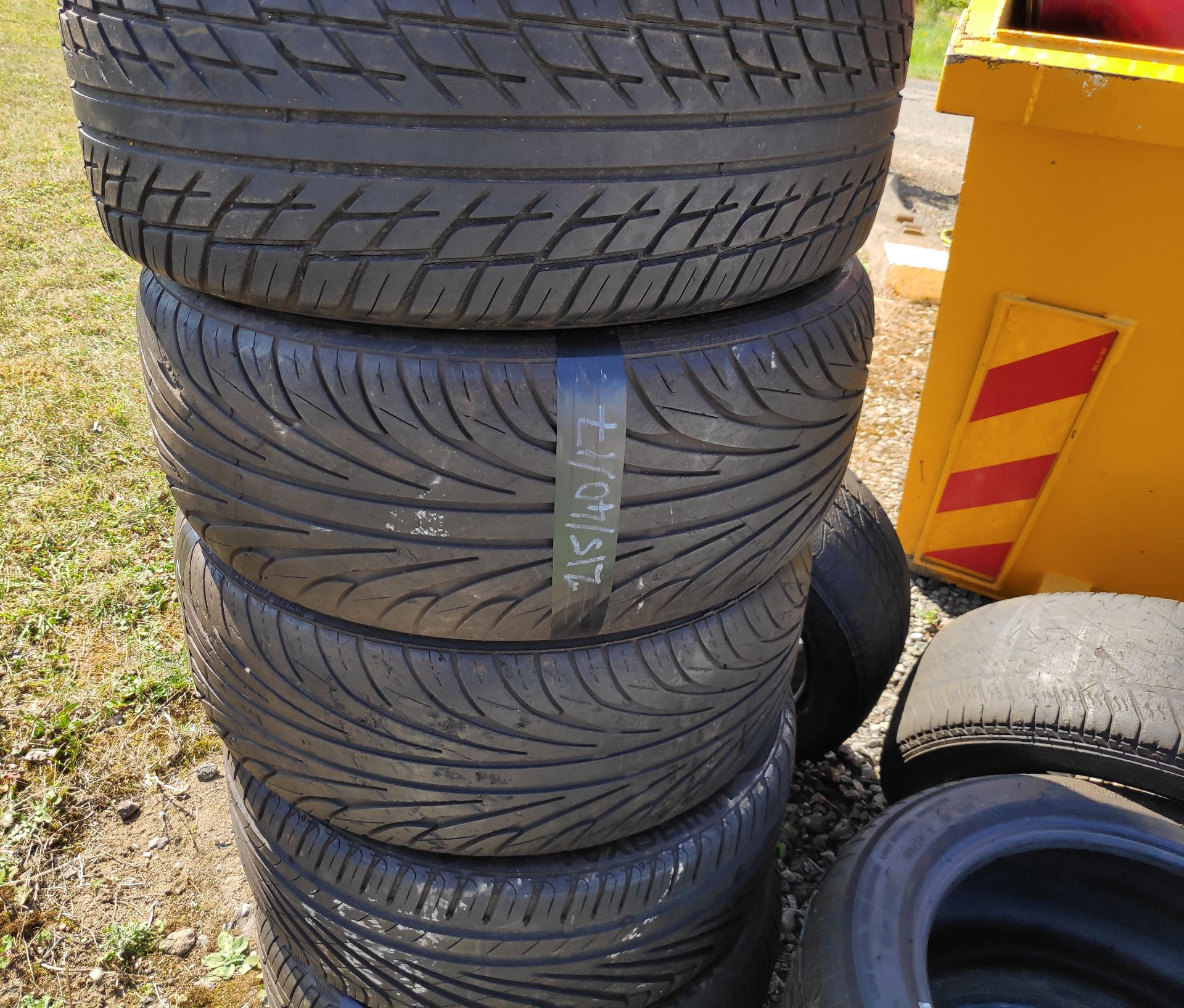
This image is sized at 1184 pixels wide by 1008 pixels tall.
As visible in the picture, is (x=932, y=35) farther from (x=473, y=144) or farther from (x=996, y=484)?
(x=473, y=144)

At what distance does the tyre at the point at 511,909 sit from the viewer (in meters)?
1.44

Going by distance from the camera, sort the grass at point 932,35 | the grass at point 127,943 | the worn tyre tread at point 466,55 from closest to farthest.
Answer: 1. the worn tyre tread at point 466,55
2. the grass at point 127,943
3. the grass at point 932,35

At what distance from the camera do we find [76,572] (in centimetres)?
297

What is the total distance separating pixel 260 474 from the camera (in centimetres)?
114

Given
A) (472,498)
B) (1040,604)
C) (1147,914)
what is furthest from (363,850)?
(1040,604)

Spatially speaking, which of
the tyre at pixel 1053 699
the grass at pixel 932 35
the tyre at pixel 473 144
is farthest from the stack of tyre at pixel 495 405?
the grass at pixel 932 35

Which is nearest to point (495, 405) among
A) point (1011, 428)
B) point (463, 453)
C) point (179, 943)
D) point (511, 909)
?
point (463, 453)

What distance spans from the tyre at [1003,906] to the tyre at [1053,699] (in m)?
0.17

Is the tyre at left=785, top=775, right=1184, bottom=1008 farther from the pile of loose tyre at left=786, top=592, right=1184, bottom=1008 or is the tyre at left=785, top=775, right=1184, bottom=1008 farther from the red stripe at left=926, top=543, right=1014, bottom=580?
the red stripe at left=926, top=543, right=1014, bottom=580

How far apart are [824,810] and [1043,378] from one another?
1415mm

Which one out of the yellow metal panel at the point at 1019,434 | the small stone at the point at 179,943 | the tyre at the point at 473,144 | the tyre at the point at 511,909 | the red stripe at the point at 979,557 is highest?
the tyre at the point at 473,144

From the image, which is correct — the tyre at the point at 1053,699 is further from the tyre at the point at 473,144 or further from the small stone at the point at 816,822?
the tyre at the point at 473,144

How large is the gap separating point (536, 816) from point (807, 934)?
488mm

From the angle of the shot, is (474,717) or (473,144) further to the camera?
(474,717)
